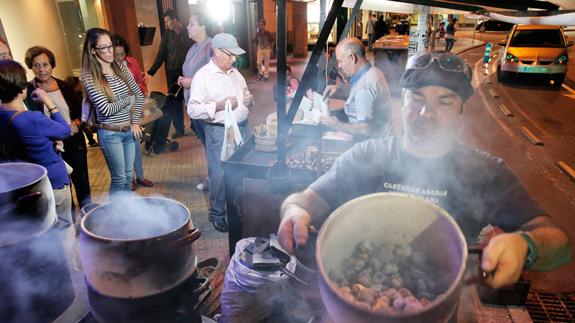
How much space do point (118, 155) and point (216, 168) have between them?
114 cm

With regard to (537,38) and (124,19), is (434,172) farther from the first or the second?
(537,38)

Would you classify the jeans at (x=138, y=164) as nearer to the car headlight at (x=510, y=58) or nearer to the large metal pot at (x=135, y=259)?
the large metal pot at (x=135, y=259)

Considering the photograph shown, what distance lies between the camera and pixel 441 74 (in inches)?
76.4

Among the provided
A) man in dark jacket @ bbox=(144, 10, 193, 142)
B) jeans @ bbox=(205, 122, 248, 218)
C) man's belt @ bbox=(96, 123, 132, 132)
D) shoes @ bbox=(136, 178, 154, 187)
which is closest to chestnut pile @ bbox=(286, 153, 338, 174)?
jeans @ bbox=(205, 122, 248, 218)

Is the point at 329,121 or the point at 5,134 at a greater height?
the point at 5,134

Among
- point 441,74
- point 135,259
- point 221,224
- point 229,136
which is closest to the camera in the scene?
point 135,259

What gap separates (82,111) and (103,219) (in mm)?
2731

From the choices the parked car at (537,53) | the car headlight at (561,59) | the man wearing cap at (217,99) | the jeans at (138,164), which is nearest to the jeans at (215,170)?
the man wearing cap at (217,99)

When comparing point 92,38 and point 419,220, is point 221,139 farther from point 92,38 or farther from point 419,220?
point 419,220

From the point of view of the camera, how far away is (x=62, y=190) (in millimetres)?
3508

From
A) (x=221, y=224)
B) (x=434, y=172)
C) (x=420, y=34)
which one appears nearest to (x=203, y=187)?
(x=221, y=224)

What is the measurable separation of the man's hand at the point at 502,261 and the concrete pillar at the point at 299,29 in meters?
21.6

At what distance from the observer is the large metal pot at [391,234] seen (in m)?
1.36

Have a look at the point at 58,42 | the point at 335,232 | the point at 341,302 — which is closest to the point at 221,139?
the point at 335,232
